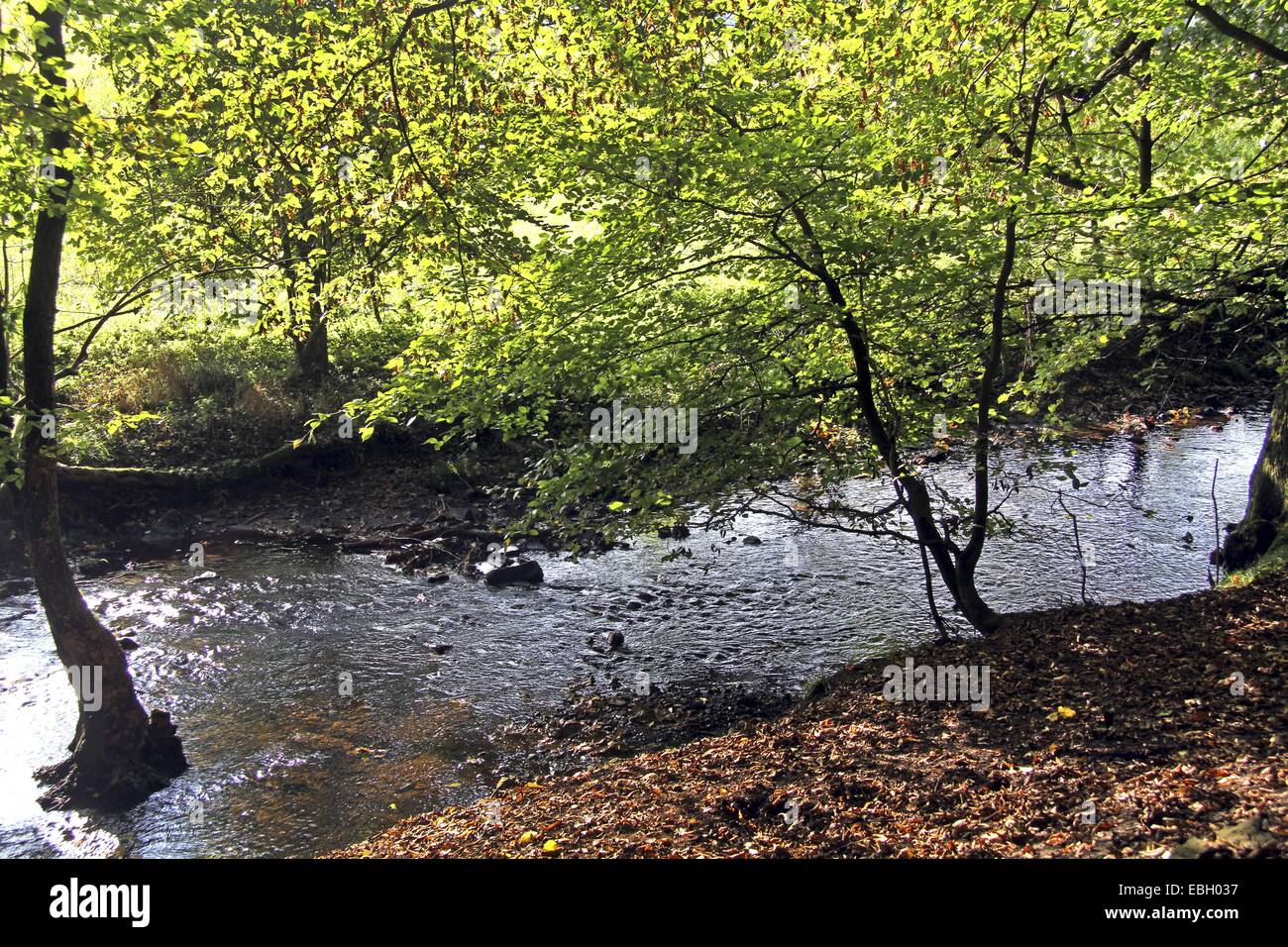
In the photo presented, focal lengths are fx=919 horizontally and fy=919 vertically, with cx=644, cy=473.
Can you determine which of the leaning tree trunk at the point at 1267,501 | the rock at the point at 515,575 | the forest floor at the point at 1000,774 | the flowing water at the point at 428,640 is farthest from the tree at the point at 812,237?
the rock at the point at 515,575

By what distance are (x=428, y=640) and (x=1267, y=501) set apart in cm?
1005

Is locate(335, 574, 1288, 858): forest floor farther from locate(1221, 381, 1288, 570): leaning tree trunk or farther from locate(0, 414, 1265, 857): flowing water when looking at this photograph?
locate(1221, 381, 1288, 570): leaning tree trunk

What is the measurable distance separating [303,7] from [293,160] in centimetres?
168

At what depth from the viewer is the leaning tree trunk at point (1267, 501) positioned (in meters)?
10.4

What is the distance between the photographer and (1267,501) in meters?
10.6

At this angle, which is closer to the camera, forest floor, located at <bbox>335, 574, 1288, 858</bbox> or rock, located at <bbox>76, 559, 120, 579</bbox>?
forest floor, located at <bbox>335, 574, 1288, 858</bbox>

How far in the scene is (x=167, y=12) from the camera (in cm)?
718

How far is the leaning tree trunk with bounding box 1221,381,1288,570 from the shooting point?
10.4 metres

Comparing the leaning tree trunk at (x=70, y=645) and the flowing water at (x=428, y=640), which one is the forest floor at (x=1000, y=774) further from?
the leaning tree trunk at (x=70, y=645)

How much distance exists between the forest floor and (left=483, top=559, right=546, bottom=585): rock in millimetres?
5132

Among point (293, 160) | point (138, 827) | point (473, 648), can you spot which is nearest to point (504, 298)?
point (293, 160)

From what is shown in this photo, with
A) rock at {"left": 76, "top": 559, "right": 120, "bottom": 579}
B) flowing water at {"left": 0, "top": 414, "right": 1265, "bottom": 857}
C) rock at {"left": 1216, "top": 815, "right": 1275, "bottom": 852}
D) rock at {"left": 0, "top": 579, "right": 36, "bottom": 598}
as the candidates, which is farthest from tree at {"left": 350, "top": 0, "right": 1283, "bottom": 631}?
rock at {"left": 0, "top": 579, "right": 36, "bottom": 598}

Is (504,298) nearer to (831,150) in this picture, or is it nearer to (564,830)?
(831,150)
